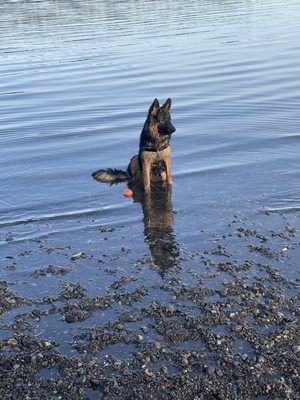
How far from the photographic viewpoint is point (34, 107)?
762 inches

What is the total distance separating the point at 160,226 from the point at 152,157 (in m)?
1.96

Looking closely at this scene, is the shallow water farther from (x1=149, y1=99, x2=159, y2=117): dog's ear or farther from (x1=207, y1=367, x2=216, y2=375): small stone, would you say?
(x1=207, y1=367, x2=216, y2=375): small stone

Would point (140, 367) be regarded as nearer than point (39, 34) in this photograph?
Yes

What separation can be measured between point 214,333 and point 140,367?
961 millimetres

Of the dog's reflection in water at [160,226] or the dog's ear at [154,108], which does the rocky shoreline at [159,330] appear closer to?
the dog's reflection in water at [160,226]

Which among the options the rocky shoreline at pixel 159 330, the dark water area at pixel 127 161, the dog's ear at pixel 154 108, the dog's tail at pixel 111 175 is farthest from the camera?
the dog's tail at pixel 111 175

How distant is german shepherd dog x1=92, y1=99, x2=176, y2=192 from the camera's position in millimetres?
11234

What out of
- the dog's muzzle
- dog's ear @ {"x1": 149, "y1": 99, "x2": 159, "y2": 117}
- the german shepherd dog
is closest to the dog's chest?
the german shepherd dog

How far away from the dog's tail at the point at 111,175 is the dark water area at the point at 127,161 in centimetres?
16

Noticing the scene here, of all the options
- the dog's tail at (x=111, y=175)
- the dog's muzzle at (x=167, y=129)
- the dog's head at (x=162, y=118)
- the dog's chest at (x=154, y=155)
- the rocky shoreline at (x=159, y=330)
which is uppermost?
the dog's head at (x=162, y=118)

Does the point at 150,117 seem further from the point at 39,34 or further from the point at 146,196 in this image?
the point at 39,34

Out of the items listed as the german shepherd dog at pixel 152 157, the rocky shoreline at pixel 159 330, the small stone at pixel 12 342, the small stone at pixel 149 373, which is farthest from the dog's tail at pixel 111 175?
the small stone at pixel 149 373

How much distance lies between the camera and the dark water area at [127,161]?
827 centimetres

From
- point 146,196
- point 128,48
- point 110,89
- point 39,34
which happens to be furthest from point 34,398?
point 39,34
